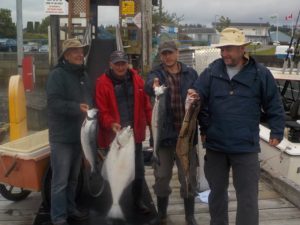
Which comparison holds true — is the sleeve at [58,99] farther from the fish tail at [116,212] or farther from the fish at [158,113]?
the fish tail at [116,212]

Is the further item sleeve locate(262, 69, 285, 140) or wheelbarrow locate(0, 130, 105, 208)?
wheelbarrow locate(0, 130, 105, 208)

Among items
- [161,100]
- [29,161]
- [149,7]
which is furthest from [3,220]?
[149,7]

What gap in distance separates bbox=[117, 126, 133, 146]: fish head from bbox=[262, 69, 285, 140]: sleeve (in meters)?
1.21

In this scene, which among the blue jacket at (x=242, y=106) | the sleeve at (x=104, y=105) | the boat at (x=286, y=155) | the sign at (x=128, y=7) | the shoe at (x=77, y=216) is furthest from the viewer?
the sign at (x=128, y=7)

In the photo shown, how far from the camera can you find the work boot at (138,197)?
16.5ft

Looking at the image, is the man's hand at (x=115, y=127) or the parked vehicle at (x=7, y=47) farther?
the parked vehicle at (x=7, y=47)

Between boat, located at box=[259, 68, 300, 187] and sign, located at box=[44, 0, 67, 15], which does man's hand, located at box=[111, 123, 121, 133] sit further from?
sign, located at box=[44, 0, 67, 15]

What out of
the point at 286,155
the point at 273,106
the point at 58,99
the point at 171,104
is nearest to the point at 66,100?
the point at 58,99

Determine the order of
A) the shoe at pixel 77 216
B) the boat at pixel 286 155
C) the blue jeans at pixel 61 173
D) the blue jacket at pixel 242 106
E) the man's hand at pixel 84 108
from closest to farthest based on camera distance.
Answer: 1. the blue jacket at pixel 242 106
2. the man's hand at pixel 84 108
3. the blue jeans at pixel 61 173
4. the shoe at pixel 77 216
5. the boat at pixel 286 155

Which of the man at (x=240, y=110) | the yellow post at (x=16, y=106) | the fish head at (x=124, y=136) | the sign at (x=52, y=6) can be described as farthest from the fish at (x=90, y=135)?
the sign at (x=52, y=6)

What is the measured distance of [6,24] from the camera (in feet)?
192

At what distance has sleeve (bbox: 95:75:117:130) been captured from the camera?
4578 mm

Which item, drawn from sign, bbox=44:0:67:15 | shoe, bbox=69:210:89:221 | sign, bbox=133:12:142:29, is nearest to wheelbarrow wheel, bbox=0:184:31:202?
shoe, bbox=69:210:89:221

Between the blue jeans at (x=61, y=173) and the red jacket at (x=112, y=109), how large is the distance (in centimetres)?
32
